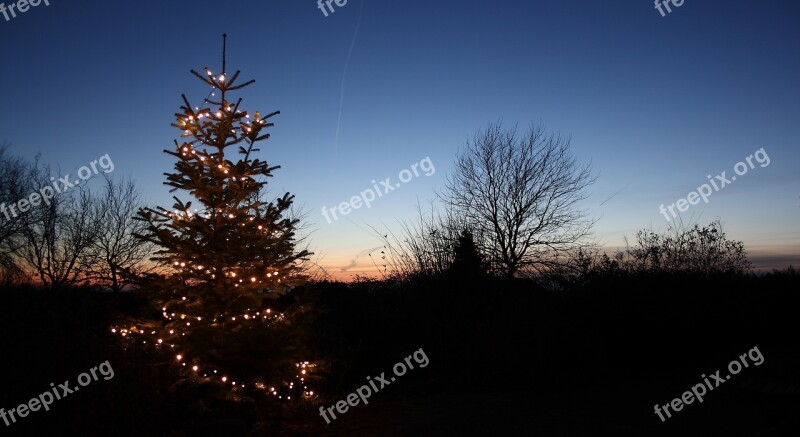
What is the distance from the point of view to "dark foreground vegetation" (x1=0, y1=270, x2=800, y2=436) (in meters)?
5.81

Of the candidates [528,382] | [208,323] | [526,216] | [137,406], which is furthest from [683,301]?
[526,216]

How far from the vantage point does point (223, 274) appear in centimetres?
636

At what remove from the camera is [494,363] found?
29.4 ft

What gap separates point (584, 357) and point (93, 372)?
25.3 feet

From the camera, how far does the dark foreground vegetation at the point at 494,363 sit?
229 inches

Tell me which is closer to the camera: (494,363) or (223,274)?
(223,274)

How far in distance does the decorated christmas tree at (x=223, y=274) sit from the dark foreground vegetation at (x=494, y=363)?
42 cm

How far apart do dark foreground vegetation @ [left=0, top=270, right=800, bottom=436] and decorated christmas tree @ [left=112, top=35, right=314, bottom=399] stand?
1.37ft

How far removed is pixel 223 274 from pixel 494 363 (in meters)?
5.29

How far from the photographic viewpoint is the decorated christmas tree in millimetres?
5973

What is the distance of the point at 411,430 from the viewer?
6047mm

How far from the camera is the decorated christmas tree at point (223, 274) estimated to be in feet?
19.6

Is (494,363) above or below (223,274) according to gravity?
below

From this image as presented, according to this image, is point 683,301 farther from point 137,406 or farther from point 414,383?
point 137,406
